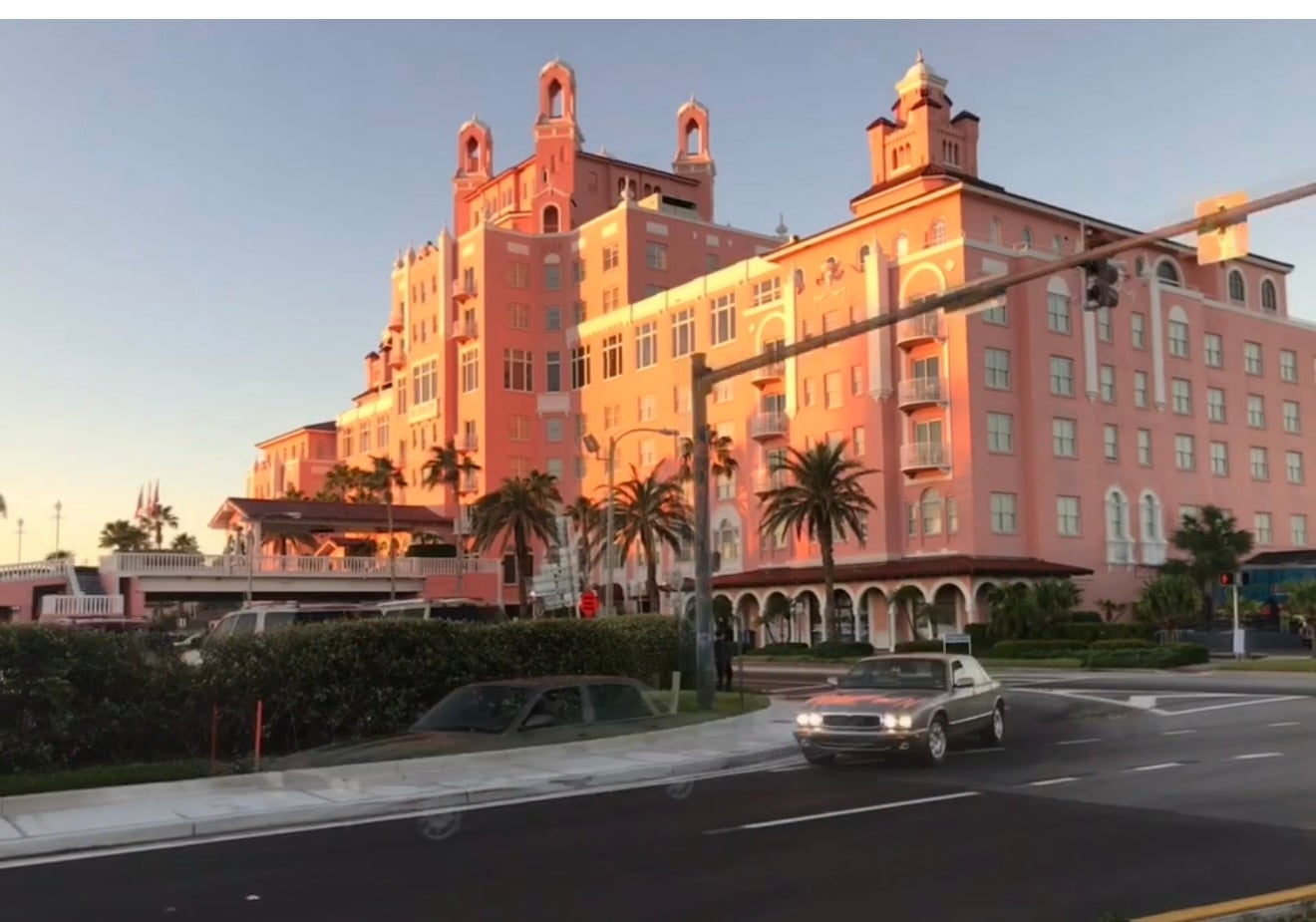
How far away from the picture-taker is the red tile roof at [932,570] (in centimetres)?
5525

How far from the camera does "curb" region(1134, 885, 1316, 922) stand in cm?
775

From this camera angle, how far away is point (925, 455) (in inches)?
2328

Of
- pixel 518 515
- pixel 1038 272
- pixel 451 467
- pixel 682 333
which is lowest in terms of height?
pixel 518 515

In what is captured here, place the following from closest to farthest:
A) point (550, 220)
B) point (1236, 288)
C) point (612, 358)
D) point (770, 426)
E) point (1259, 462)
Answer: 1. point (770, 426)
2. point (1259, 462)
3. point (1236, 288)
4. point (612, 358)
5. point (550, 220)

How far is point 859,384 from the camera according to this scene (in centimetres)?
6322

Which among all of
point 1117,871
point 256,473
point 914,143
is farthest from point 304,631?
point 256,473

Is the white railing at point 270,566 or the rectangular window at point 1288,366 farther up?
the rectangular window at point 1288,366

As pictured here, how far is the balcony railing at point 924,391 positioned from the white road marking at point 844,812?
4589cm

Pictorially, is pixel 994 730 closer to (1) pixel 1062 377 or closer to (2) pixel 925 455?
(2) pixel 925 455

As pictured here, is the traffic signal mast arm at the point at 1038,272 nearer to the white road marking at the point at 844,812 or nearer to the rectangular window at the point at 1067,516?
the white road marking at the point at 844,812

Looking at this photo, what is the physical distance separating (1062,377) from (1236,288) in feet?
63.3

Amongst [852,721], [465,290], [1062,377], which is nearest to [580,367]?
[465,290]

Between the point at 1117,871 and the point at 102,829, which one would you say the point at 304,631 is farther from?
the point at 1117,871

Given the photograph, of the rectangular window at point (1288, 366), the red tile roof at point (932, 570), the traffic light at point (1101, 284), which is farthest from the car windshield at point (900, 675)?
the rectangular window at point (1288, 366)
